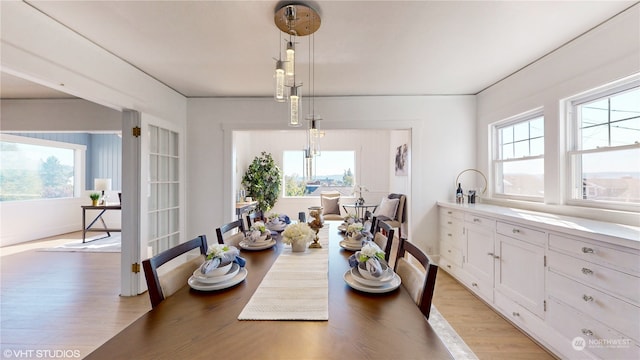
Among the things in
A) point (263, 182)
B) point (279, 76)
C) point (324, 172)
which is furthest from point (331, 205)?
point (279, 76)

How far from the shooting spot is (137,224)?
2775 mm

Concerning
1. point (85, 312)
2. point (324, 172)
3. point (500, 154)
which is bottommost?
point (85, 312)

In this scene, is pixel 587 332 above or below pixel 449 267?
above

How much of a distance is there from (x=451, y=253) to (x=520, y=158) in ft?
4.52

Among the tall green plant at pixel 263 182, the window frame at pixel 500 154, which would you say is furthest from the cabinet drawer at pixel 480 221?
the tall green plant at pixel 263 182

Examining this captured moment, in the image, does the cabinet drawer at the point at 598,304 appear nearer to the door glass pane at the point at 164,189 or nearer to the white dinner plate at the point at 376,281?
the white dinner plate at the point at 376,281

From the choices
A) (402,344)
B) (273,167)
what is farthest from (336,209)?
(402,344)

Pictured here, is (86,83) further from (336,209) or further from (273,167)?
(336,209)

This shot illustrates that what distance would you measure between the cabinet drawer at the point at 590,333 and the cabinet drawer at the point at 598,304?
40 mm

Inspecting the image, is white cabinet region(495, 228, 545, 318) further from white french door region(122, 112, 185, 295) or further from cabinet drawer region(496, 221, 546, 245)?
white french door region(122, 112, 185, 295)

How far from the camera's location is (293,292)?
1131 mm

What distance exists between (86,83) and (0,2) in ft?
2.05

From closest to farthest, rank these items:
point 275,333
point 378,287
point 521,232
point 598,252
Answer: point 275,333
point 378,287
point 598,252
point 521,232

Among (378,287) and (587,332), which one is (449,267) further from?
→ (378,287)
